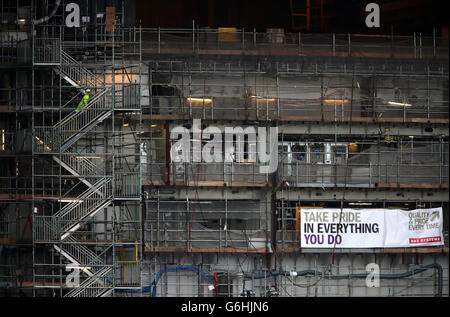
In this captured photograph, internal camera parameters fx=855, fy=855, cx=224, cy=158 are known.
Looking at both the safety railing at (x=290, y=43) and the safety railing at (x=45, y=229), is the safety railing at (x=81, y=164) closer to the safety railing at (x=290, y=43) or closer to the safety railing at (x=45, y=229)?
the safety railing at (x=45, y=229)

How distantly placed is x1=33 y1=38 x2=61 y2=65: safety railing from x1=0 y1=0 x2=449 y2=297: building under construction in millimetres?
407

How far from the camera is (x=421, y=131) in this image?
30.3 meters

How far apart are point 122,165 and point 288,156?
5.70 m

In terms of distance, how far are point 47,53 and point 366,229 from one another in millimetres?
11966

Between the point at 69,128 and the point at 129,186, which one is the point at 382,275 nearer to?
the point at 129,186

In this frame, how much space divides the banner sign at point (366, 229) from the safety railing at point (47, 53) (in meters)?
9.44

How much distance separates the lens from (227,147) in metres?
29.3

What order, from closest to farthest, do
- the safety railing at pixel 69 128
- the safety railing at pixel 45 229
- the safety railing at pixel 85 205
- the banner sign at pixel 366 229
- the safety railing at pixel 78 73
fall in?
the safety railing at pixel 45 229 < the safety railing at pixel 85 205 < the safety railing at pixel 69 128 < the safety railing at pixel 78 73 < the banner sign at pixel 366 229

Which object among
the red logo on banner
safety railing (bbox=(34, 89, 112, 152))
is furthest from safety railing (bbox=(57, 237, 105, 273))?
the red logo on banner

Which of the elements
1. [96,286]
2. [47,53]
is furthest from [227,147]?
[47,53]

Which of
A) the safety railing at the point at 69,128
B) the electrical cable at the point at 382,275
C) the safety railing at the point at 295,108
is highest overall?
the safety railing at the point at 295,108

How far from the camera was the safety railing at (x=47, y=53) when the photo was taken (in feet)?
89.0

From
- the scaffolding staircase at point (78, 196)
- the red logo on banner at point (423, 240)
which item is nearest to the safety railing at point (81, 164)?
the scaffolding staircase at point (78, 196)

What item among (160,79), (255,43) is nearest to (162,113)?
(160,79)
